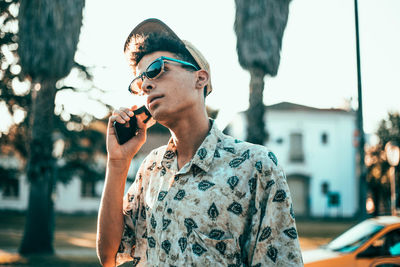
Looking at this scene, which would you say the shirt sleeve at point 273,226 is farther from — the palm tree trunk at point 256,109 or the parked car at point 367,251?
the palm tree trunk at point 256,109

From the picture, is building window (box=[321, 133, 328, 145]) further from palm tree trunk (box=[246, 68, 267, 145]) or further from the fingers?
the fingers

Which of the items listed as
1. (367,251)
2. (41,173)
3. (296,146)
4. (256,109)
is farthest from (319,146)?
(367,251)

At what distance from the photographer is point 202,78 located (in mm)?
1964

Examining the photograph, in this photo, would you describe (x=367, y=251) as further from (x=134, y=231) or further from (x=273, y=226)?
(x=273, y=226)

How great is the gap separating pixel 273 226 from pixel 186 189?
1.28 ft

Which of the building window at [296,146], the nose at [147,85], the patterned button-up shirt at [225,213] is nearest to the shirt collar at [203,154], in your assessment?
the patterned button-up shirt at [225,213]

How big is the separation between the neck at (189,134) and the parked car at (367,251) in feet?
15.6

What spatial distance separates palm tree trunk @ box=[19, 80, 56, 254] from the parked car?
8.93 meters

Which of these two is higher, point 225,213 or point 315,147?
point 315,147

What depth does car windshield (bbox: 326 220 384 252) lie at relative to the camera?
6.35 meters

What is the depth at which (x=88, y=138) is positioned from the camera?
18.8 meters

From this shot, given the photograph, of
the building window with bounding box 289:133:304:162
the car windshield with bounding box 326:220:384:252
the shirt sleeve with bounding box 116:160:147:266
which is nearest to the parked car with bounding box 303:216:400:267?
the car windshield with bounding box 326:220:384:252

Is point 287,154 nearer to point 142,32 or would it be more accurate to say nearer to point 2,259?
point 2,259

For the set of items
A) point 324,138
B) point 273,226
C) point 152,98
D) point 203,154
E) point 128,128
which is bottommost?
point 273,226
